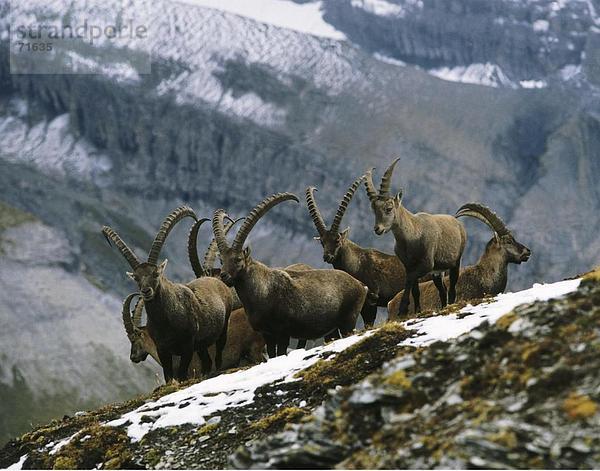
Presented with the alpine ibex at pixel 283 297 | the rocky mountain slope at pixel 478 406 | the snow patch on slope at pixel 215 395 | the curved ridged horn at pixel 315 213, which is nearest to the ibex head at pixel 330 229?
the curved ridged horn at pixel 315 213

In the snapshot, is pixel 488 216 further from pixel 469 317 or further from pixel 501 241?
pixel 469 317

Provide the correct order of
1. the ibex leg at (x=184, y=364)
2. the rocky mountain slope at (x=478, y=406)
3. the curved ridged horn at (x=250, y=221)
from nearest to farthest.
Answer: the rocky mountain slope at (x=478, y=406) < the ibex leg at (x=184, y=364) < the curved ridged horn at (x=250, y=221)

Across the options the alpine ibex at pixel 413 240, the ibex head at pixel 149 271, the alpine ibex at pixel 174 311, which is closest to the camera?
Result: the ibex head at pixel 149 271

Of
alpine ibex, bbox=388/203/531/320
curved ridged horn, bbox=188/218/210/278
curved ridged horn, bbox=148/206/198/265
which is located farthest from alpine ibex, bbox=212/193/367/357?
curved ridged horn, bbox=188/218/210/278

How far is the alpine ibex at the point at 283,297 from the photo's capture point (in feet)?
74.3

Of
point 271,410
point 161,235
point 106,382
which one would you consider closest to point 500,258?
point 161,235

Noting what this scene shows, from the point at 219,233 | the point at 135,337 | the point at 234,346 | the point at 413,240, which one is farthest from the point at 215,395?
the point at 135,337

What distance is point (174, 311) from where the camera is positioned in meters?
22.3

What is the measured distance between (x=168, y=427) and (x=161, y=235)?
7.67 meters

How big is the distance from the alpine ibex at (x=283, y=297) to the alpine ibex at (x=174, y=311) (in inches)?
35.2

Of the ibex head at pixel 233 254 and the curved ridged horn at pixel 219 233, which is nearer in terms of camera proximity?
the ibex head at pixel 233 254

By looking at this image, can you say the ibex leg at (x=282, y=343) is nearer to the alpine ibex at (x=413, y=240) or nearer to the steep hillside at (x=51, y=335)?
the alpine ibex at (x=413, y=240)

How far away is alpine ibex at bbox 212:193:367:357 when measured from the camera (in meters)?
22.7

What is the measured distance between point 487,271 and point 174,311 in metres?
7.69
